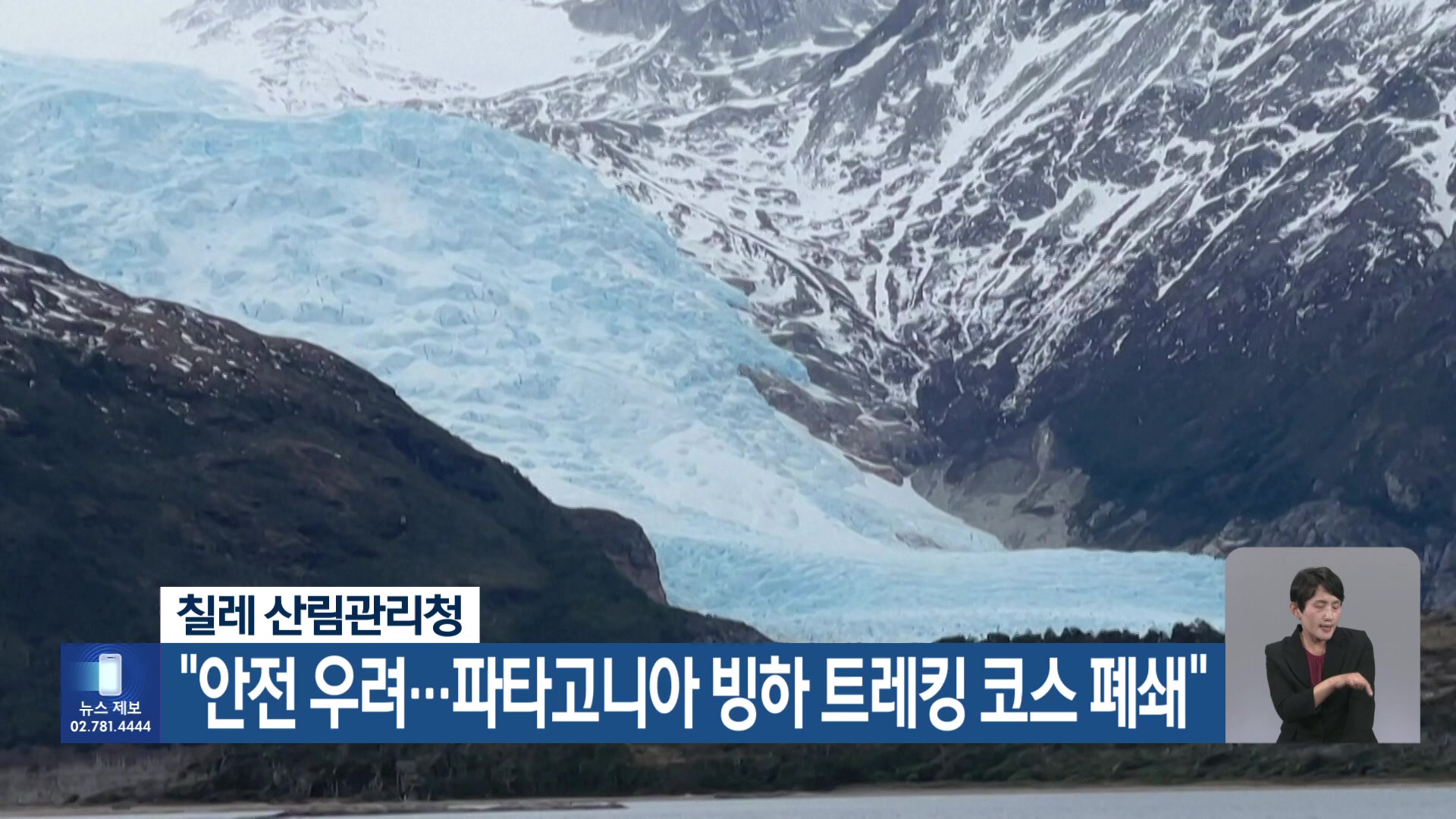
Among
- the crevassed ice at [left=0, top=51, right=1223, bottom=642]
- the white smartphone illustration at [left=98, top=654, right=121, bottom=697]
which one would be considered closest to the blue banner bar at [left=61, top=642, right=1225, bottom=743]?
the white smartphone illustration at [left=98, top=654, right=121, bottom=697]

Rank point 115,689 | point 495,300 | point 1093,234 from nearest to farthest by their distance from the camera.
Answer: point 115,689
point 495,300
point 1093,234

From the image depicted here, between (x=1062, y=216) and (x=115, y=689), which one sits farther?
(x=1062, y=216)

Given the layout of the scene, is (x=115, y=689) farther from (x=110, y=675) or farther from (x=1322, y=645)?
(x=1322, y=645)

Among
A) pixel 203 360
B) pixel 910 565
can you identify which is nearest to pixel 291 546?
pixel 203 360

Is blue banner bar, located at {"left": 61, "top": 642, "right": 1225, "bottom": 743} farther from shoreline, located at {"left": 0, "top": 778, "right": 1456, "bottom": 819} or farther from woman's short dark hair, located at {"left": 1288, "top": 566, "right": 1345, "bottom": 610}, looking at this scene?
woman's short dark hair, located at {"left": 1288, "top": 566, "right": 1345, "bottom": 610}

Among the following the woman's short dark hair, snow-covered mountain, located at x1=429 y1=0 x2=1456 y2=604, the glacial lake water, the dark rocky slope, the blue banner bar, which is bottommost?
the glacial lake water

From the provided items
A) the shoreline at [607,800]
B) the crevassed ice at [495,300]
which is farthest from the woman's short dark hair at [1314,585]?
the crevassed ice at [495,300]

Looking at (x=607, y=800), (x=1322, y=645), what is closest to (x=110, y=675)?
(x=607, y=800)
